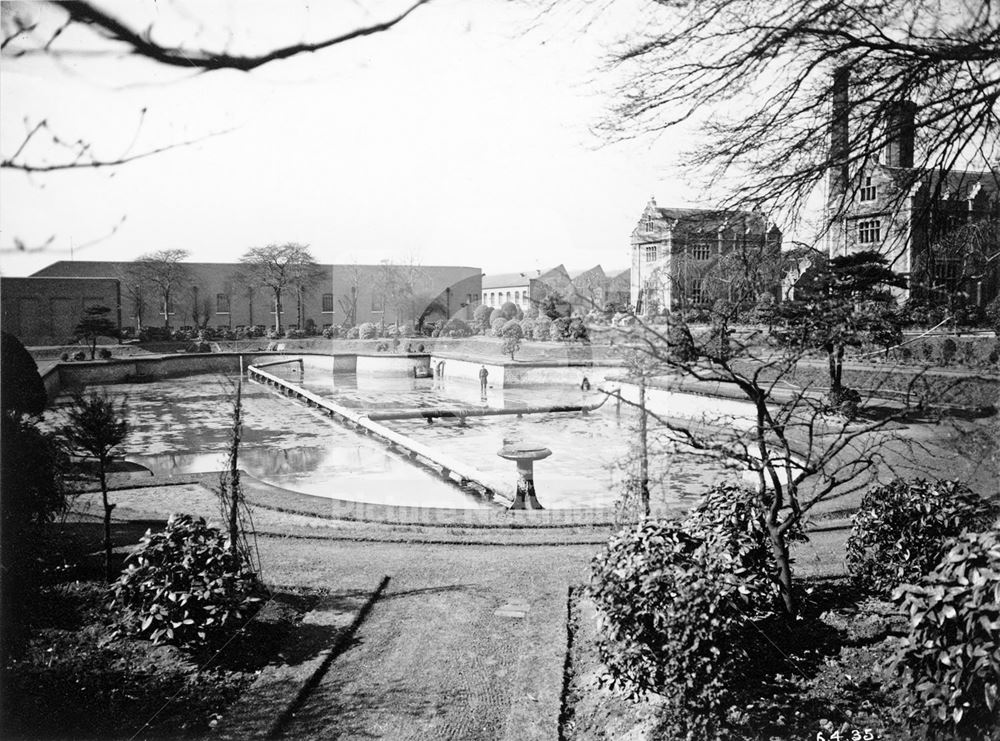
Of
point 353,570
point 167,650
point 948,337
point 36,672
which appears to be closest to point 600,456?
point 353,570

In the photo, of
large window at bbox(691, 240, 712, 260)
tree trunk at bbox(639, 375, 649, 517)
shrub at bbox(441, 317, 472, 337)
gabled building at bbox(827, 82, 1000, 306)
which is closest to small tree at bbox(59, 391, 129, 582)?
tree trunk at bbox(639, 375, 649, 517)

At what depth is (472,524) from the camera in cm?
572

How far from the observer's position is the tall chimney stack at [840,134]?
3.66m

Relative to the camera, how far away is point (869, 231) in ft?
13.2

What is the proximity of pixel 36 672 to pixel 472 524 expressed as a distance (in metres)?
3.18

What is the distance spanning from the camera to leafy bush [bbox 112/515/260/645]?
3.48 metres

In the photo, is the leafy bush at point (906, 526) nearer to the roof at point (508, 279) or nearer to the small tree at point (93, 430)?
the roof at point (508, 279)

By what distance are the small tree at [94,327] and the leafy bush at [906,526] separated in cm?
527

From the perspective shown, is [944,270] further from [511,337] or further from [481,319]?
[481,319]

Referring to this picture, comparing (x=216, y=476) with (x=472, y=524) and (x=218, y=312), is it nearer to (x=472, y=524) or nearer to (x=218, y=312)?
(x=218, y=312)

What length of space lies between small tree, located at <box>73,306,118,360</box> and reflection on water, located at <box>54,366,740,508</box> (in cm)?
136

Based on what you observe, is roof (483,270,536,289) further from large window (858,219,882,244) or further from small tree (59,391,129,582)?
small tree (59,391,129,582)

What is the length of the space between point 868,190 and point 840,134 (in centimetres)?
48

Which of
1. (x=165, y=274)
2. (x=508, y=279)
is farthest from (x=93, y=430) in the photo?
(x=508, y=279)
